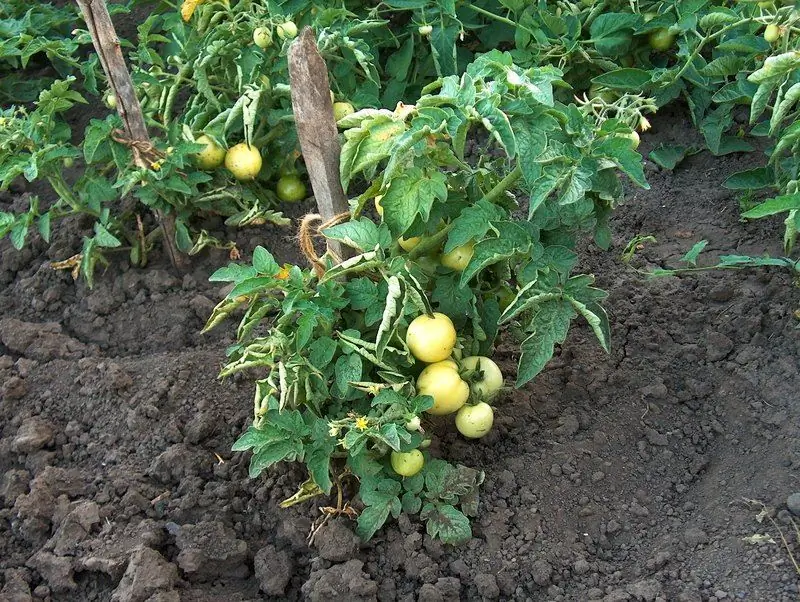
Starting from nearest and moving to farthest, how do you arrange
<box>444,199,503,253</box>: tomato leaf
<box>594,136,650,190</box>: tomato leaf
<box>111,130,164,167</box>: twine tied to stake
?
1. <box>594,136,650,190</box>: tomato leaf
2. <box>444,199,503,253</box>: tomato leaf
3. <box>111,130,164,167</box>: twine tied to stake

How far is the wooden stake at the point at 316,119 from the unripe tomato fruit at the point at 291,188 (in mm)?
1174

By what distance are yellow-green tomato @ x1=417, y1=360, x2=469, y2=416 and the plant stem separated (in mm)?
318

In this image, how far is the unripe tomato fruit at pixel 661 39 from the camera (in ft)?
12.2

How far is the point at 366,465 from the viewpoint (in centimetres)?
237

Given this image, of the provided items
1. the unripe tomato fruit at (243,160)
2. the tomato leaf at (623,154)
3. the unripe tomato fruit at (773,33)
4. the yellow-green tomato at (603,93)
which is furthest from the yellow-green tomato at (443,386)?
the yellow-green tomato at (603,93)

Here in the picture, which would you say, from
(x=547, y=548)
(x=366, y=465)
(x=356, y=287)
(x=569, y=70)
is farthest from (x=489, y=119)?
(x=569, y=70)

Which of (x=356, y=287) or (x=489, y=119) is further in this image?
(x=356, y=287)

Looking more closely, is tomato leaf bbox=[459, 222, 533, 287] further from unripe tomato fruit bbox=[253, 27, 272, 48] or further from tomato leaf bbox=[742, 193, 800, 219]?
unripe tomato fruit bbox=[253, 27, 272, 48]

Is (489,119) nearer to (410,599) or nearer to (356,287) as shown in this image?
(356,287)

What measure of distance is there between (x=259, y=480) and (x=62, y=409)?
31.5 inches

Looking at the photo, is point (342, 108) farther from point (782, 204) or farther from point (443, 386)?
point (782, 204)

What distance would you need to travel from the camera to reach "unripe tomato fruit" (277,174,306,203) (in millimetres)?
3654

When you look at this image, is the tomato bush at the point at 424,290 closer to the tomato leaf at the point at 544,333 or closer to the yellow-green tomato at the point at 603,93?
the tomato leaf at the point at 544,333

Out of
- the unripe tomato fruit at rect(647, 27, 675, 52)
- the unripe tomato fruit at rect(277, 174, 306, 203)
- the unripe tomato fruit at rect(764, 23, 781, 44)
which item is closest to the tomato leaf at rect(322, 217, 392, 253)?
the unripe tomato fruit at rect(277, 174, 306, 203)
